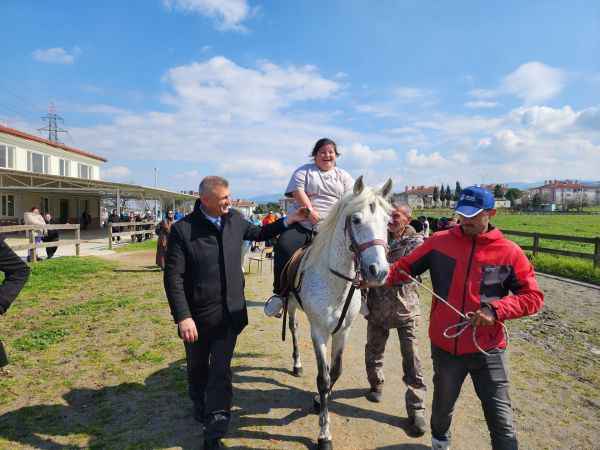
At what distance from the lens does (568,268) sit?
11.4m

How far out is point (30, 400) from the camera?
388 centimetres

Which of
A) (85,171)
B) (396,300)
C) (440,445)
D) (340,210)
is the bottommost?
(440,445)

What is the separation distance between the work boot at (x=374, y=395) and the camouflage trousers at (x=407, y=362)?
0.02m

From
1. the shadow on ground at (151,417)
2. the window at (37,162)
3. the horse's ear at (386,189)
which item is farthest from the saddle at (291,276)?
the window at (37,162)

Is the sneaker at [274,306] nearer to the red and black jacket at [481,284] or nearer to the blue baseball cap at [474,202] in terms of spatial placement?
the red and black jacket at [481,284]

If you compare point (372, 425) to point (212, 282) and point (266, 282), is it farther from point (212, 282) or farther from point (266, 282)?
point (266, 282)

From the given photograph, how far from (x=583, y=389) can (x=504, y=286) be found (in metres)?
3.06

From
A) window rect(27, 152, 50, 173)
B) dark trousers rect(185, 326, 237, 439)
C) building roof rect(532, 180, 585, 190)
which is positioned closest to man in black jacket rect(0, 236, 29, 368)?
dark trousers rect(185, 326, 237, 439)

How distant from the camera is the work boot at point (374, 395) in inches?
157

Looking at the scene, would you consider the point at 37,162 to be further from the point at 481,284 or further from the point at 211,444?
the point at 481,284

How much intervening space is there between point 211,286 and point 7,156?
31.0 m

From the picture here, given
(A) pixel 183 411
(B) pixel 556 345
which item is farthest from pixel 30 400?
(B) pixel 556 345

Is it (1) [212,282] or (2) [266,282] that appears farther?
(2) [266,282]

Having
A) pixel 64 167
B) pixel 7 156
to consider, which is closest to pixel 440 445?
pixel 7 156
